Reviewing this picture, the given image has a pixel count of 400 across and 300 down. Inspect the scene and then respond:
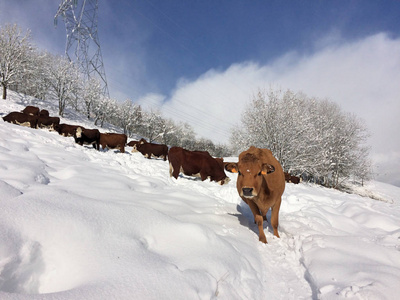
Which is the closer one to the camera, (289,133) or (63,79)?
(289,133)

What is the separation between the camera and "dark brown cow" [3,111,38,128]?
1140cm

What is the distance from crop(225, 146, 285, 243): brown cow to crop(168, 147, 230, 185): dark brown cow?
4260 mm

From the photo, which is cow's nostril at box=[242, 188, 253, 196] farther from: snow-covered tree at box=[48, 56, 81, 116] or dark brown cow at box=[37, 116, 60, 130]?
snow-covered tree at box=[48, 56, 81, 116]

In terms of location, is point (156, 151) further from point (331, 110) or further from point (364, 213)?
point (331, 110)

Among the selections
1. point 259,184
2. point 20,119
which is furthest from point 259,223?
point 20,119

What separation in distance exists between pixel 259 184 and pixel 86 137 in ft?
35.1

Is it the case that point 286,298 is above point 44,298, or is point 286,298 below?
below

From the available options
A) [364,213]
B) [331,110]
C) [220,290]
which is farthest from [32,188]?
[331,110]

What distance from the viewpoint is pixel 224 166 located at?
5.00 metres

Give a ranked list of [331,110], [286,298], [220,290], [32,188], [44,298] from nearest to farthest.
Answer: [44,298], [220,290], [286,298], [32,188], [331,110]

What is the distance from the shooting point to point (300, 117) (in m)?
16.3

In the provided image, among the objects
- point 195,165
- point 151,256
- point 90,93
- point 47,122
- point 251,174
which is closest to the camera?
point 151,256

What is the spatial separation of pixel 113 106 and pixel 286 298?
141ft

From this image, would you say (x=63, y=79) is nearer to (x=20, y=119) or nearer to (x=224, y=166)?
(x=20, y=119)
